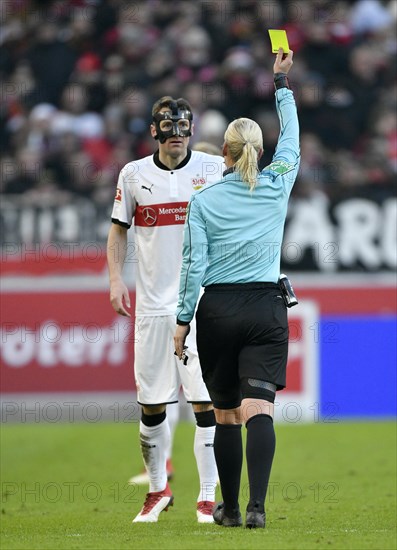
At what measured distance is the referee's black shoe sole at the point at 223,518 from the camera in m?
7.12

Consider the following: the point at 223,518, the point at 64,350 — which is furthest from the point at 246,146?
the point at 64,350

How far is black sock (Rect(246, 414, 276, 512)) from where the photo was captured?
664 cm

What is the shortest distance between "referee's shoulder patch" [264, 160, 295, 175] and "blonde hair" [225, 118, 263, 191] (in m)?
0.13

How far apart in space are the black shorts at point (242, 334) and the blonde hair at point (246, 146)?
595 millimetres

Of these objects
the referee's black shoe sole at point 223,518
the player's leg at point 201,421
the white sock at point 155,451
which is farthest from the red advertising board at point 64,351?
the referee's black shoe sole at point 223,518

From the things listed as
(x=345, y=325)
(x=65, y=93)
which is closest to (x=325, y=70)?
(x=65, y=93)

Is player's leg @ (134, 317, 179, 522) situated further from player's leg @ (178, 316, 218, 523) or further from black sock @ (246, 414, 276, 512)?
black sock @ (246, 414, 276, 512)

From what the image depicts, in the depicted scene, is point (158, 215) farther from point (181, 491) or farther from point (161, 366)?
point (181, 491)

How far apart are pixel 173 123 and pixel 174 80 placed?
39.0 ft

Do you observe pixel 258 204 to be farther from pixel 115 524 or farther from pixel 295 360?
pixel 295 360

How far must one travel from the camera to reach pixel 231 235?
6.83 meters

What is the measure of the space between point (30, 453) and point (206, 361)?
6253 mm

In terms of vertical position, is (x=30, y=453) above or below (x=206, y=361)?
below

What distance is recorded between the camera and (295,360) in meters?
14.7
